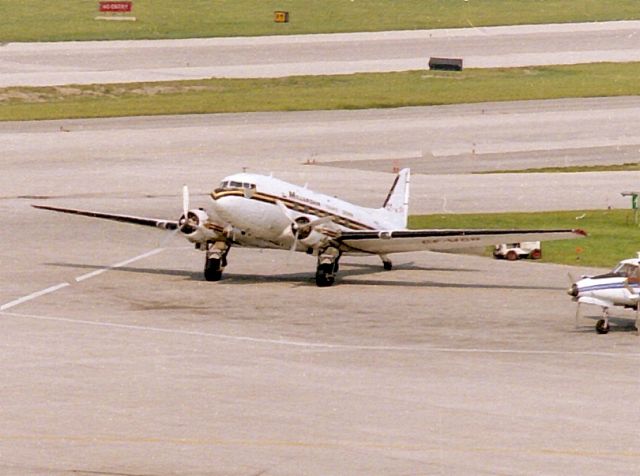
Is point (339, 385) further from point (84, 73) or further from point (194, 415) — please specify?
point (84, 73)

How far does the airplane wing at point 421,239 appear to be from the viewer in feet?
201

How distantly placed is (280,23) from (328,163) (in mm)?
72865

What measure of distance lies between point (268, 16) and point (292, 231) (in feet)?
387

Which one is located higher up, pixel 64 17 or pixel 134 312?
pixel 64 17

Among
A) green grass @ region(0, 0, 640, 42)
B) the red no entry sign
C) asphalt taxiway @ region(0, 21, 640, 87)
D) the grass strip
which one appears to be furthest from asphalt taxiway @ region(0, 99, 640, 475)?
the red no entry sign

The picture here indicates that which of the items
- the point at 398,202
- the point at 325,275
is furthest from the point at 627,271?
the point at 398,202

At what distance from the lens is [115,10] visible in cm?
17450

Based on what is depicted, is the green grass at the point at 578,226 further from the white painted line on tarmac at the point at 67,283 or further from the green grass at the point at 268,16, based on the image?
the green grass at the point at 268,16

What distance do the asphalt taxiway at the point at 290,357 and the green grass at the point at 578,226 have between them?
2.55 m

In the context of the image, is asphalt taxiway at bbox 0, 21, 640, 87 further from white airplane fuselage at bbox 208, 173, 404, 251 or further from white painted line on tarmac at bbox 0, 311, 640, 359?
white painted line on tarmac at bbox 0, 311, 640, 359

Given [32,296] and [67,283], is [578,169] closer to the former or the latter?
[67,283]

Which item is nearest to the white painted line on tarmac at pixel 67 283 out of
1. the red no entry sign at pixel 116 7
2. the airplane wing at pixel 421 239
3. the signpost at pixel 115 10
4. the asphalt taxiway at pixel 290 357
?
the asphalt taxiway at pixel 290 357

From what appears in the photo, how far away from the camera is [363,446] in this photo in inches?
1426

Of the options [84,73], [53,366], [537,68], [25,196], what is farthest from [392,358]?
[537,68]
